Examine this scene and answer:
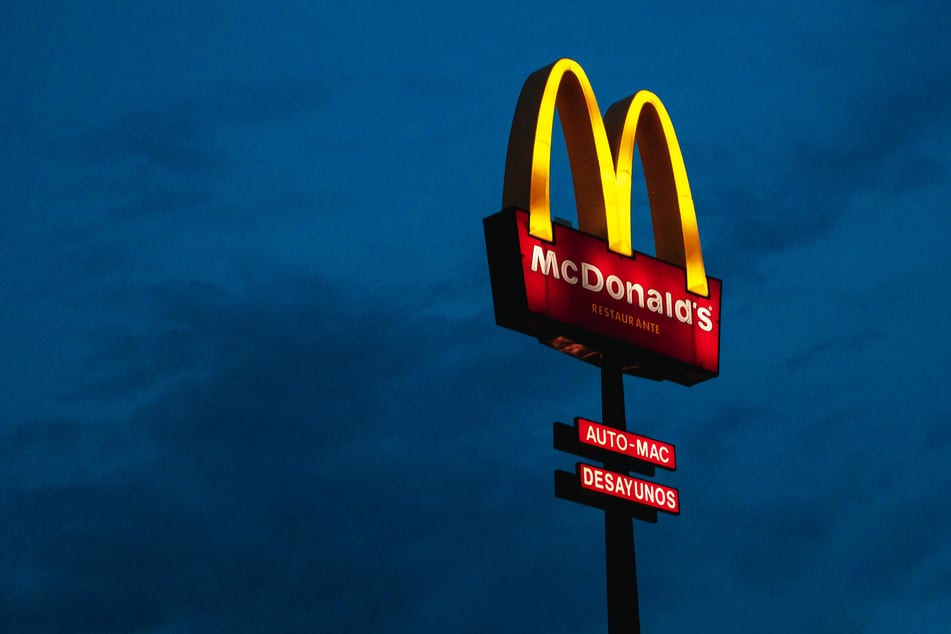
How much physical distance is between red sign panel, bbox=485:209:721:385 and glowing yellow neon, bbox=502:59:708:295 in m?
0.38

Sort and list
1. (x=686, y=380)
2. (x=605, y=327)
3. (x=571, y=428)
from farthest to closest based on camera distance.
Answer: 1. (x=686, y=380)
2. (x=605, y=327)
3. (x=571, y=428)

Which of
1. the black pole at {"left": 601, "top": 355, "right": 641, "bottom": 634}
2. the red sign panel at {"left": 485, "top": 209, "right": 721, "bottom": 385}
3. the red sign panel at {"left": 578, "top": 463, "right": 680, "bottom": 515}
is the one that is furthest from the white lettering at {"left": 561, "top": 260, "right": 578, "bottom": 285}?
the red sign panel at {"left": 578, "top": 463, "right": 680, "bottom": 515}

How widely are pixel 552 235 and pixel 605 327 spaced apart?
1.99 m

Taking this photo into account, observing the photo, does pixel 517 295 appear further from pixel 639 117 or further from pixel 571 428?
→ pixel 639 117

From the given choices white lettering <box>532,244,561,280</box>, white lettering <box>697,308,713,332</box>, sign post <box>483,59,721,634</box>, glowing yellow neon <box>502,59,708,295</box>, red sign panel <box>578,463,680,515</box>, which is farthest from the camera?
white lettering <box>697,308,713,332</box>

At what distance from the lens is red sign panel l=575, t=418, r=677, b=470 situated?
2661 centimetres

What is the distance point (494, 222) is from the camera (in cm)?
2717

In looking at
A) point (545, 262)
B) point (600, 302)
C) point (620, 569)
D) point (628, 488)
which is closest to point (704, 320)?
point (600, 302)

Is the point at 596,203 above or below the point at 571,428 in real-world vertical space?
above

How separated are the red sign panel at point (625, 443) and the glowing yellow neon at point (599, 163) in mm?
3477

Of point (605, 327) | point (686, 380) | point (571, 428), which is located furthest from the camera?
point (686, 380)

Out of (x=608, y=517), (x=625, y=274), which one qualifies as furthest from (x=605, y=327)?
(x=608, y=517)

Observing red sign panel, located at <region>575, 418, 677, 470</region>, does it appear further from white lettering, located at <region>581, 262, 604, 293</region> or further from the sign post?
white lettering, located at <region>581, 262, 604, 293</region>

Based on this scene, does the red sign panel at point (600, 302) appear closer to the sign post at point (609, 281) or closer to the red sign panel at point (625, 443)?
the sign post at point (609, 281)
